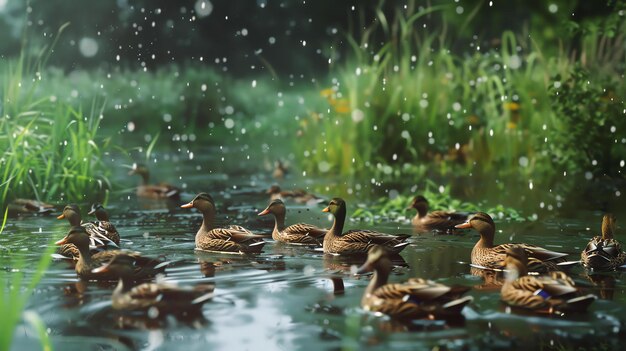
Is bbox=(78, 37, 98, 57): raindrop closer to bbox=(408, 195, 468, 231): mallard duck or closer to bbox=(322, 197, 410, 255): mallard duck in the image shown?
bbox=(408, 195, 468, 231): mallard duck

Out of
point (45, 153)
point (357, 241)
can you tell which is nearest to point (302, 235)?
point (357, 241)

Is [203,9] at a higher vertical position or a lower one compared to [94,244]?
higher

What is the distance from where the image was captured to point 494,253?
1008cm

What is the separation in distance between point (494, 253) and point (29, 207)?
6.94 metres

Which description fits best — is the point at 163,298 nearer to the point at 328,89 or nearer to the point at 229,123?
the point at 328,89

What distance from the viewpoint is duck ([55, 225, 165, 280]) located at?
9.27 metres

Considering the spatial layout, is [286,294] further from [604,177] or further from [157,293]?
[604,177]

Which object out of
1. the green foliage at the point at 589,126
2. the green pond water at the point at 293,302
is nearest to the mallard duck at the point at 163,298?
the green pond water at the point at 293,302

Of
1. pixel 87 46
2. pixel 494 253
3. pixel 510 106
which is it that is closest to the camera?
pixel 494 253

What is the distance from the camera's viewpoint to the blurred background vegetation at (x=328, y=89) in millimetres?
16469

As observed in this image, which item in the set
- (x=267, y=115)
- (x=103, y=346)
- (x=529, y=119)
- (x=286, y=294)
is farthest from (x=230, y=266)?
(x=267, y=115)

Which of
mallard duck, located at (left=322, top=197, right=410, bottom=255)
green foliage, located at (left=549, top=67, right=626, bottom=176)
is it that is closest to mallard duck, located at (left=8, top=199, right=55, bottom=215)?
mallard duck, located at (left=322, top=197, right=410, bottom=255)

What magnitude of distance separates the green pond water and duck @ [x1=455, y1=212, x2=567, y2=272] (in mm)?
222

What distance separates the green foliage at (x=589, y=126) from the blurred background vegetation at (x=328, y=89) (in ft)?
0.11
